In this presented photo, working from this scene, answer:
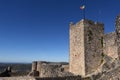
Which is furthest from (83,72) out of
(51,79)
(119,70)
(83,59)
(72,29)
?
(119,70)

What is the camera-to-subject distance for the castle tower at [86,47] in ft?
71.7

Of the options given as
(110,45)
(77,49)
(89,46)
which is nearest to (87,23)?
(89,46)

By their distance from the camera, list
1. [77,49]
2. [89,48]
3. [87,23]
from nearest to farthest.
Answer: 1. [89,48]
2. [87,23]
3. [77,49]

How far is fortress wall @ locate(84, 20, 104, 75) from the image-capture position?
862 inches

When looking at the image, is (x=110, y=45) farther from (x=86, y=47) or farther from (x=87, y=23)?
(x=87, y=23)

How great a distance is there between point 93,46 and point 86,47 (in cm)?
90

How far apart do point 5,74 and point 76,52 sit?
348 inches

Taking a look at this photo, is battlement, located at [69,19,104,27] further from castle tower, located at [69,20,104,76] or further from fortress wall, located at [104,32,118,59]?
fortress wall, located at [104,32,118,59]

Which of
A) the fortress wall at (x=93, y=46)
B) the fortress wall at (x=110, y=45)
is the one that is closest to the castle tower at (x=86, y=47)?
the fortress wall at (x=93, y=46)

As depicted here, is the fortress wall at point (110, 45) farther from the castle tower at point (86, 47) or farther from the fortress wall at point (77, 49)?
the fortress wall at point (77, 49)

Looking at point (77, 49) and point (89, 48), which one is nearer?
point (89, 48)

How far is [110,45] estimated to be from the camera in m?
21.2

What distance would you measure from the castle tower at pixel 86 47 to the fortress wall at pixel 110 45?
0.89 m

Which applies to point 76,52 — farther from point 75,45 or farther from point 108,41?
point 108,41
